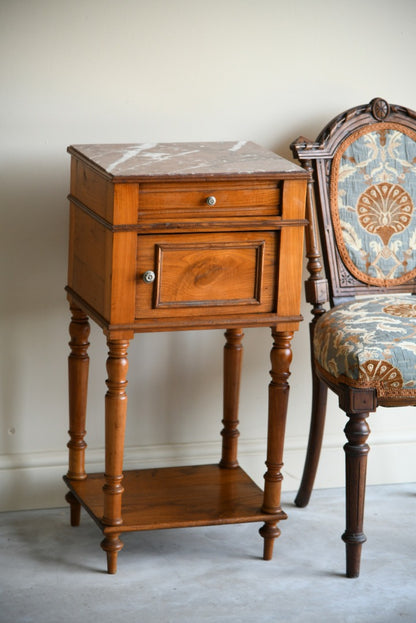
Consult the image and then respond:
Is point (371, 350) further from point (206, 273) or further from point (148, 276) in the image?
point (148, 276)

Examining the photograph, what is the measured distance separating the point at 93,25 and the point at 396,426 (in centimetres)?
137

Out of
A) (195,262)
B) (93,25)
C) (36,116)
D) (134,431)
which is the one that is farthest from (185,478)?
(93,25)

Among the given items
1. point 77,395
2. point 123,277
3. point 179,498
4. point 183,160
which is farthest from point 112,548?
point 183,160

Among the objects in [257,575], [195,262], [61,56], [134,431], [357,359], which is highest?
[61,56]

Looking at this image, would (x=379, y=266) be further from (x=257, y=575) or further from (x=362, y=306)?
(x=257, y=575)

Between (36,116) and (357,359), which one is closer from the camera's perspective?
(357,359)

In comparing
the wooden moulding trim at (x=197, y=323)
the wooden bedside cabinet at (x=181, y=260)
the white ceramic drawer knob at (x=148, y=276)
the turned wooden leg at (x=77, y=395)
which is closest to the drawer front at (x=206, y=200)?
the wooden bedside cabinet at (x=181, y=260)

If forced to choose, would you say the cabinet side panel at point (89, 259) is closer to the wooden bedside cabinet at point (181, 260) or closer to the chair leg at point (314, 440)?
the wooden bedside cabinet at point (181, 260)

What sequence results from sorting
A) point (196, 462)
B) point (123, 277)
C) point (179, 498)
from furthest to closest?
point (196, 462), point (179, 498), point (123, 277)

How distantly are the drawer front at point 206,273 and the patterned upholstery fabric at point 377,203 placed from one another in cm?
42

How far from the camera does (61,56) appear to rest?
239cm

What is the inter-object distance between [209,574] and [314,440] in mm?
490

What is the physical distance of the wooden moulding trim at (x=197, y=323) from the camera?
205 cm

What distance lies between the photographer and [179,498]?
2.35 m
